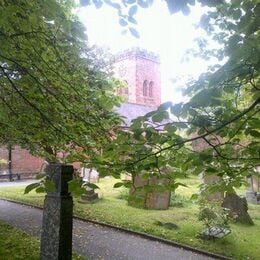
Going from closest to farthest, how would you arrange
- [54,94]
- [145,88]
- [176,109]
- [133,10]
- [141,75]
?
[176,109]
[133,10]
[54,94]
[141,75]
[145,88]

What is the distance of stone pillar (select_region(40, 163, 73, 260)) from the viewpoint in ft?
20.4

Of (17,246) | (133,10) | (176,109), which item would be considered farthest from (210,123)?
(17,246)

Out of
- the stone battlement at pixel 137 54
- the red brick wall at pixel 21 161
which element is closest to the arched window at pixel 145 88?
the stone battlement at pixel 137 54

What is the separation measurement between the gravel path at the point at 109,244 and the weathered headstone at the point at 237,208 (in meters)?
3.61

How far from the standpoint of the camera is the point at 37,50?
16.9 feet

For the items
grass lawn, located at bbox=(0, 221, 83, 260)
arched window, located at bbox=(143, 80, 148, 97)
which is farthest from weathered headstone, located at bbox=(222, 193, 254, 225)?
arched window, located at bbox=(143, 80, 148, 97)

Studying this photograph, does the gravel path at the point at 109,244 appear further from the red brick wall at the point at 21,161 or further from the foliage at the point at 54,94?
the red brick wall at the point at 21,161

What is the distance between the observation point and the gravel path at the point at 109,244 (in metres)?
8.39

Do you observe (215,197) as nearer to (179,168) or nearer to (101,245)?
(101,245)

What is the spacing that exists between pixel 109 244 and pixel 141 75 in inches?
1595

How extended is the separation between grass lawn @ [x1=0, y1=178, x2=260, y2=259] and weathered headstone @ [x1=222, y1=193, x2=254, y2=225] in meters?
0.35

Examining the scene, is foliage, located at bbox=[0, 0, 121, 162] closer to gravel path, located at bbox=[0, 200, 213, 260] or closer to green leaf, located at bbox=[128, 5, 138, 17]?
green leaf, located at bbox=[128, 5, 138, 17]

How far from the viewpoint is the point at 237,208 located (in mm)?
11992

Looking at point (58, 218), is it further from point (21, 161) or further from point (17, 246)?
point (21, 161)
